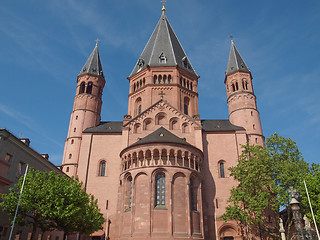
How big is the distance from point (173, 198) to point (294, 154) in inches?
557

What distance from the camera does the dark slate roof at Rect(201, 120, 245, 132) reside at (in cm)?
3969

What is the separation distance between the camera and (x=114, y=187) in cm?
3625

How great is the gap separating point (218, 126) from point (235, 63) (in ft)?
43.4

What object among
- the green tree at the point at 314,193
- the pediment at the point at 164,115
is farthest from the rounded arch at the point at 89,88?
the green tree at the point at 314,193

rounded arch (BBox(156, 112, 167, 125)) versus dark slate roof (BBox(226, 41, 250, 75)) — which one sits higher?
dark slate roof (BBox(226, 41, 250, 75))

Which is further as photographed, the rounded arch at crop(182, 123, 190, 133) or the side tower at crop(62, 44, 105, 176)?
the side tower at crop(62, 44, 105, 176)

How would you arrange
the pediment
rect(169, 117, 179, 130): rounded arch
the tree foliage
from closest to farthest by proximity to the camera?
the tree foliage, the pediment, rect(169, 117, 179, 130): rounded arch

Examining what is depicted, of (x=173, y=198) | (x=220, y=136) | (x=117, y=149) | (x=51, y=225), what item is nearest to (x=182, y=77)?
(x=220, y=136)

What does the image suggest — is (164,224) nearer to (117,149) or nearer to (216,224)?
(216,224)

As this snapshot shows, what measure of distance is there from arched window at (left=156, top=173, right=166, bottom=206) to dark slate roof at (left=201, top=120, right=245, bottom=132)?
12.4 meters

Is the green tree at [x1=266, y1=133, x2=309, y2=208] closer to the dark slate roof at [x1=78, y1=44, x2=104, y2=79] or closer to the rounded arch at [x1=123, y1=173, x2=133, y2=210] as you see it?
the rounded arch at [x1=123, y1=173, x2=133, y2=210]

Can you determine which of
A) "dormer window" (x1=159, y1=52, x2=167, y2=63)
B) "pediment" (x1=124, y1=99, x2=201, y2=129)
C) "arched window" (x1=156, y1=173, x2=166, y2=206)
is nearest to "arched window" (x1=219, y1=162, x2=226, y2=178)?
"pediment" (x1=124, y1=99, x2=201, y2=129)

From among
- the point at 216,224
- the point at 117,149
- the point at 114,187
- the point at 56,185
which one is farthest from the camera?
the point at 117,149

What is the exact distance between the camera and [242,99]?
4312cm
